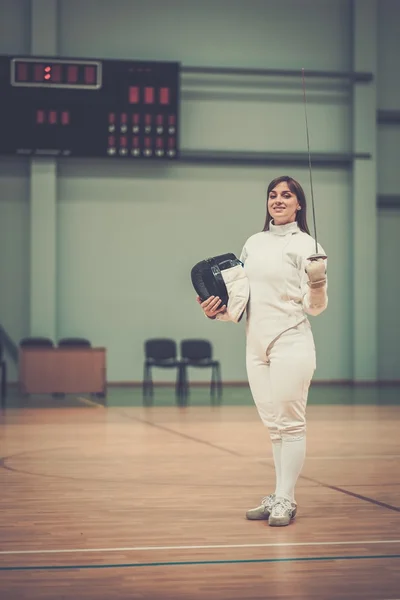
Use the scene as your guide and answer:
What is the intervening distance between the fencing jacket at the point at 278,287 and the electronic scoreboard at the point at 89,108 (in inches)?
340

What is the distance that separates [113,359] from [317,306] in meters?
9.81

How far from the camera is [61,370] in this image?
1192cm

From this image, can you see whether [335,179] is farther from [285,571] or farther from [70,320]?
[285,571]

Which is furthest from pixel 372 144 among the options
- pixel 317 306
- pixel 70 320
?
pixel 317 306

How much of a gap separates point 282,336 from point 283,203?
2.18ft

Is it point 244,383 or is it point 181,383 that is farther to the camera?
point 244,383

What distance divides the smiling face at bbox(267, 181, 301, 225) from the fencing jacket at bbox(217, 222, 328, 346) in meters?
0.10

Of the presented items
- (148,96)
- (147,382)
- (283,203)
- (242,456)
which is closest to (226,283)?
(283,203)

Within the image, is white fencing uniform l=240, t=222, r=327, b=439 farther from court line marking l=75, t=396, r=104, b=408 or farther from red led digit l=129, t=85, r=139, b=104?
red led digit l=129, t=85, r=139, b=104

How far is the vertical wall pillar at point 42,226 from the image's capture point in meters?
13.4

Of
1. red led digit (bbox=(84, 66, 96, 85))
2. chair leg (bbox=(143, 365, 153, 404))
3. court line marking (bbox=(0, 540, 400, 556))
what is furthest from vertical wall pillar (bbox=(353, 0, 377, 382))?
court line marking (bbox=(0, 540, 400, 556))

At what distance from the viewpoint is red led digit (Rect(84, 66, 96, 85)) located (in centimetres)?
1263

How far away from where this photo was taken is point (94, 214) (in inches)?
A: 546

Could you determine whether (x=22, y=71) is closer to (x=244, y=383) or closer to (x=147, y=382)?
(x=147, y=382)
